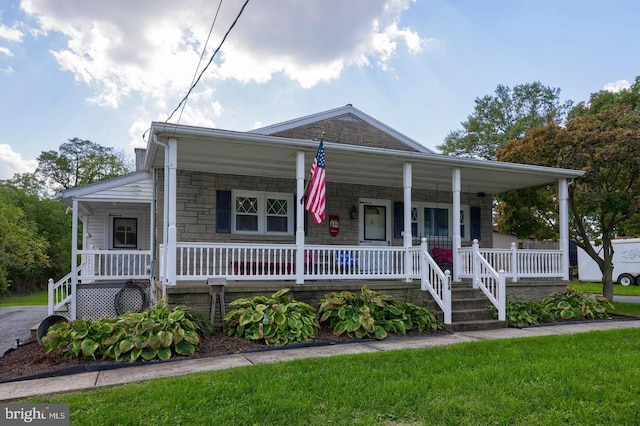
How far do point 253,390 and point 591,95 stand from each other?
25847mm

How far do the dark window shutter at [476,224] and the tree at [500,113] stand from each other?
1989 centimetres

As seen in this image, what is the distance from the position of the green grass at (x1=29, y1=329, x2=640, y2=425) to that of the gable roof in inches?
266

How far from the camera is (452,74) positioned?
15211 millimetres

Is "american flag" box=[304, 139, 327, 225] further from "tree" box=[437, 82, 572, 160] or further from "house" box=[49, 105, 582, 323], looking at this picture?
"tree" box=[437, 82, 572, 160]

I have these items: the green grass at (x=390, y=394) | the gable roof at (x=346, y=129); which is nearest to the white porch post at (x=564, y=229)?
the gable roof at (x=346, y=129)

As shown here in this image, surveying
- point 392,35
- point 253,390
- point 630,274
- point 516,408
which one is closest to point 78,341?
point 253,390

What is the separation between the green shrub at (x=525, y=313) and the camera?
803cm

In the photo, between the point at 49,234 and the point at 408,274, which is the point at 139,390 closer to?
the point at 408,274

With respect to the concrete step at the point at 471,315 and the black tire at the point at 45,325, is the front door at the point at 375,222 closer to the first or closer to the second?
the concrete step at the point at 471,315

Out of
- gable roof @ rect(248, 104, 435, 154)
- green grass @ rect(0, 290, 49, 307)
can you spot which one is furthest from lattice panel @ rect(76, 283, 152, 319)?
green grass @ rect(0, 290, 49, 307)

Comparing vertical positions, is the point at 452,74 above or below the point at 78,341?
above

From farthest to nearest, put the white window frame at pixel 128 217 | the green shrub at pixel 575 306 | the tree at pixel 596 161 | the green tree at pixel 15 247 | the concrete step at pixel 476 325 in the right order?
the green tree at pixel 15 247 → the white window frame at pixel 128 217 → the tree at pixel 596 161 → the green shrub at pixel 575 306 → the concrete step at pixel 476 325

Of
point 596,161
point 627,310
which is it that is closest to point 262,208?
point 596,161

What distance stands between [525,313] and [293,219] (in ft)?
16.9
